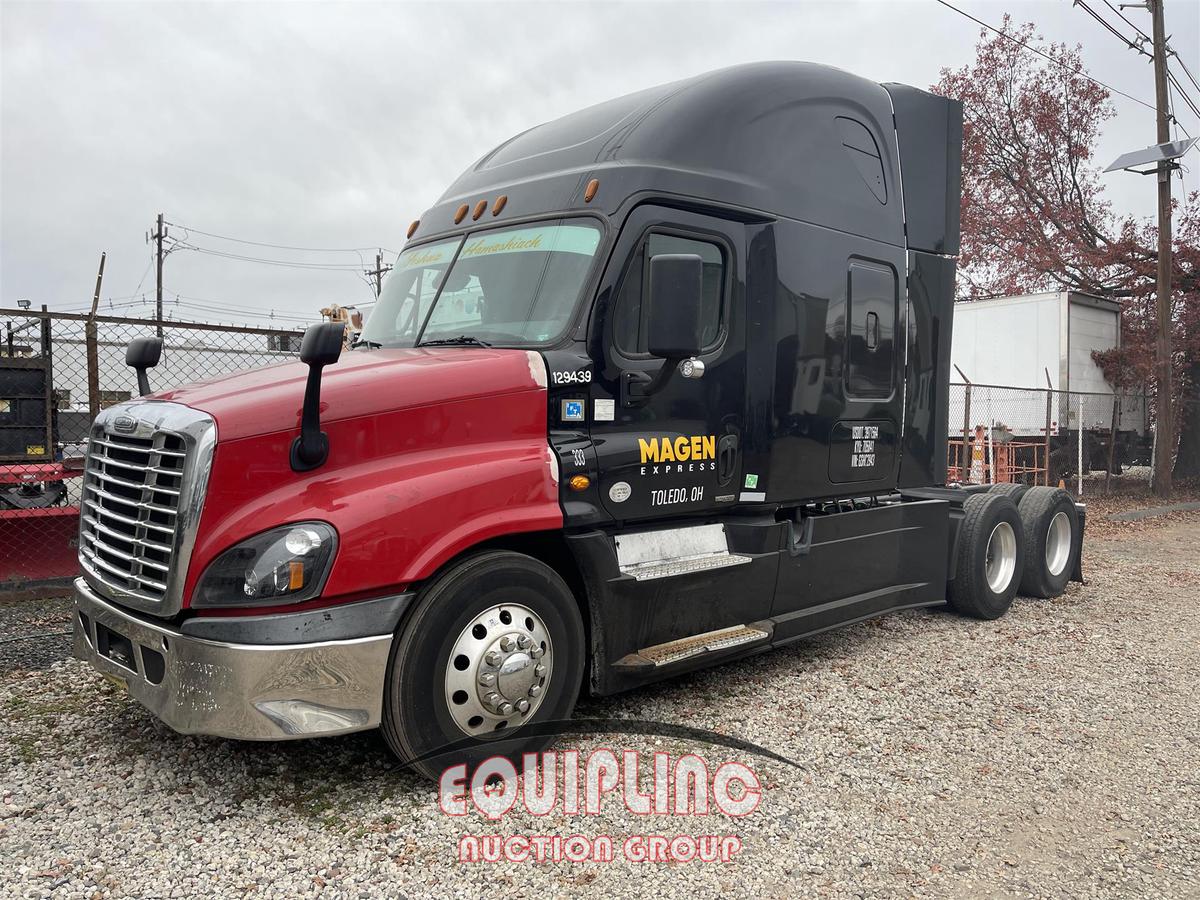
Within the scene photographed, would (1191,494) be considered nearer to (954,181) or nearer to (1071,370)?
(1071,370)

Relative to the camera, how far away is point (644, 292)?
4.41 meters

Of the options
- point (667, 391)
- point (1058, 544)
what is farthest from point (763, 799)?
point (1058, 544)

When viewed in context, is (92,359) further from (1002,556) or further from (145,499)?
(1002,556)

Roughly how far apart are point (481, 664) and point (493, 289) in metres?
1.92

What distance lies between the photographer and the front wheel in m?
3.55

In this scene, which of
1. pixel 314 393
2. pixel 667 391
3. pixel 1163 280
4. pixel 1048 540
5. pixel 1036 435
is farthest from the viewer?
pixel 1163 280

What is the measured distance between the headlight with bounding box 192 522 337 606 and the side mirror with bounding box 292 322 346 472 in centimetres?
30

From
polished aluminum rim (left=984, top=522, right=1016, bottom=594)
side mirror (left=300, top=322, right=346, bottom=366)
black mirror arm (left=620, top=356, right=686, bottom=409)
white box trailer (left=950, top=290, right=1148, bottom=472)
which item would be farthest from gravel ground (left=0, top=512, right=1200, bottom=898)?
white box trailer (left=950, top=290, right=1148, bottom=472)

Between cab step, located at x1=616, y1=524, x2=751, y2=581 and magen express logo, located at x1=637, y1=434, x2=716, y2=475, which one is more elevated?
magen express logo, located at x1=637, y1=434, x2=716, y2=475

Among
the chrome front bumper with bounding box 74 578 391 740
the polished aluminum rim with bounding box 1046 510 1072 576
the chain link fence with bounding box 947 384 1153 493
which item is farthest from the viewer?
the chain link fence with bounding box 947 384 1153 493

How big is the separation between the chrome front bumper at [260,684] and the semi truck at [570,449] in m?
0.01

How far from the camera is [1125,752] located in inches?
170

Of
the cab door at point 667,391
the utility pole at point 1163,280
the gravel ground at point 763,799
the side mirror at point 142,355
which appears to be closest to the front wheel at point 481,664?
the gravel ground at point 763,799

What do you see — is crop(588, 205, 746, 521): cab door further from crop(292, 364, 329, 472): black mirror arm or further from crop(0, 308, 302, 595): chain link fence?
crop(0, 308, 302, 595): chain link fence
